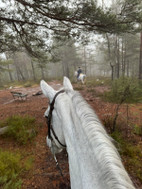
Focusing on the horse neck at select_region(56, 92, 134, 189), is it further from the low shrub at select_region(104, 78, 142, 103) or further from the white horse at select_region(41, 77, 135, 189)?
the low shrub at select_region(104, 78, 142, 103)

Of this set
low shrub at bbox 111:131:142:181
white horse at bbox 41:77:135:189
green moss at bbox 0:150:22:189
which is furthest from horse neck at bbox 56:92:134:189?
green moss at bbox 0:150:22:189

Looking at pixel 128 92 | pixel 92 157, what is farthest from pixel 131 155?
pixel 92 157

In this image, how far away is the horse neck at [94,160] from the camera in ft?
1.40

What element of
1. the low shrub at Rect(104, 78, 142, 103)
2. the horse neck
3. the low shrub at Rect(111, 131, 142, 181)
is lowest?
the low shrub at Rect(111, 131, 142, 181)

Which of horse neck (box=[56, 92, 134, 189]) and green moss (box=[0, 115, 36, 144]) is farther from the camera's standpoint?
green moss (box=[0, 115, 36, 144])

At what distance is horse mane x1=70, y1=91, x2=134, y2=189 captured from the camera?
0.41 meters

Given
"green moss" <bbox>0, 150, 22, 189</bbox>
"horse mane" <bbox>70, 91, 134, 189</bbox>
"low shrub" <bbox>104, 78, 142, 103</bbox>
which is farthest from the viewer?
"low shrub" <bbox>104, 78, 142, 103</bbox>

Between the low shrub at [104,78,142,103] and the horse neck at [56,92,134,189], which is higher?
the horse neck at [56,92,134,189]

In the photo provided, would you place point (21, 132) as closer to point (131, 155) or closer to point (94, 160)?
point (131, 155)

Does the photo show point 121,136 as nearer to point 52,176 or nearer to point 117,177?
point 52,176

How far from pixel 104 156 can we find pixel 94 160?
6 cm

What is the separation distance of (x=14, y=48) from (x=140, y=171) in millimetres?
6361

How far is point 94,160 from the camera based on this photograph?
0.52 metres

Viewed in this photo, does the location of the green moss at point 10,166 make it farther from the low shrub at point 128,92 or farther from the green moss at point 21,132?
the low shrub at point 128,92
